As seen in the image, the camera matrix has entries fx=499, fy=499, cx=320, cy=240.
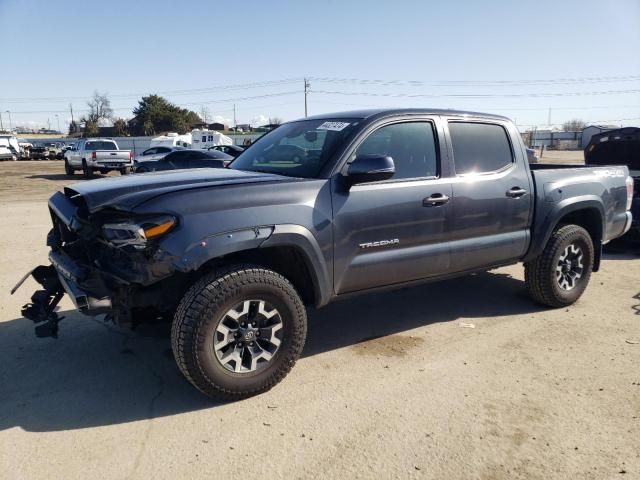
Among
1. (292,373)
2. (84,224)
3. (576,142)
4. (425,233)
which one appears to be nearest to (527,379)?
(425,233)

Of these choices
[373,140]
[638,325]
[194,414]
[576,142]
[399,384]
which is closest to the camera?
[194,414]

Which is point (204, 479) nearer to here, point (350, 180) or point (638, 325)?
point (350, 180)

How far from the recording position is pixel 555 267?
15.6 ft

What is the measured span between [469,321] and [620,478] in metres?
2.20

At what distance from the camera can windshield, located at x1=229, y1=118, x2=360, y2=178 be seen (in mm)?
3678

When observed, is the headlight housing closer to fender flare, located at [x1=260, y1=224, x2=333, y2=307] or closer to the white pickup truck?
fender flare, located at [x1=260, y1=224, x2=333, y2=307]

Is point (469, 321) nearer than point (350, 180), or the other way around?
point (350, 180)

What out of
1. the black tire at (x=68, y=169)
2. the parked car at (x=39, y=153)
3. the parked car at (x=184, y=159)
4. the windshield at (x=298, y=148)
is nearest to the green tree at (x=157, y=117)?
the parked car at (x=39, y=153)

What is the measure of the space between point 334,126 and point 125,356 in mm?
2405

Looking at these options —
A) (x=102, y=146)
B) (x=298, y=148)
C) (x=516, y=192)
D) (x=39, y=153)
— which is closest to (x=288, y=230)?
(x=298, y=148)

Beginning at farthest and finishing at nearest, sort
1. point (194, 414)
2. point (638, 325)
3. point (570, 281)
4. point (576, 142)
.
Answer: point (576, 142), point (570, 281), point (638, 325), point (194, 414)

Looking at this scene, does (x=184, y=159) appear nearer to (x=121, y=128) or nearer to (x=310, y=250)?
(x=310, y=250)

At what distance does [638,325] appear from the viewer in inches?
177

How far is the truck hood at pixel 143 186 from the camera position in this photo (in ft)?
9.90
